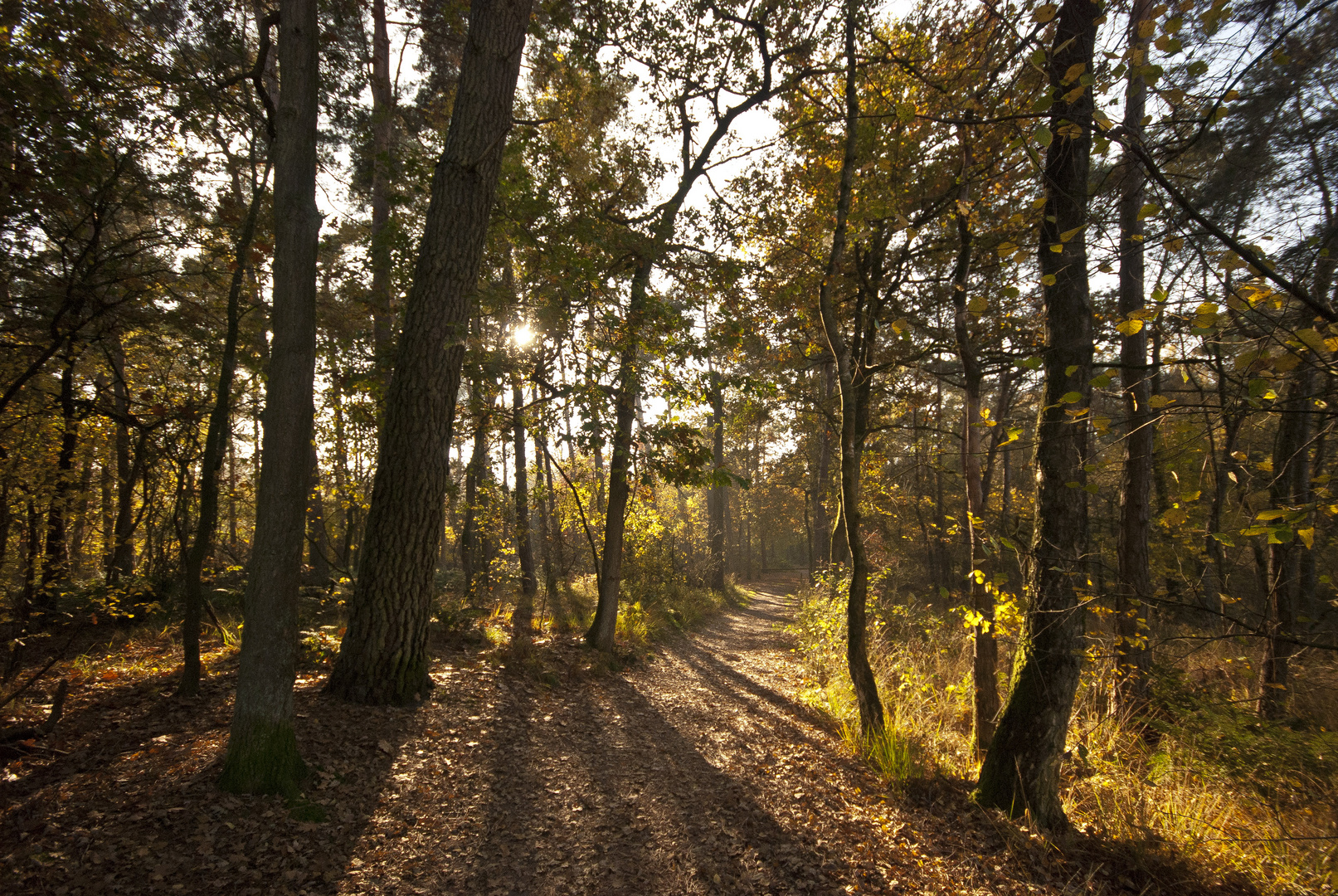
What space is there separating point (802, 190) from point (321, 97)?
20.7ft

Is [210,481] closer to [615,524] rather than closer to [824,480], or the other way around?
[615,524]

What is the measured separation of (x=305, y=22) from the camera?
3455 mm

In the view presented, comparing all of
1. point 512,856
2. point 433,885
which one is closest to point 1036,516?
point 512,856

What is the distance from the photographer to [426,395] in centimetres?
470

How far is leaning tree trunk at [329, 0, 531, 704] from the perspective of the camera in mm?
4668

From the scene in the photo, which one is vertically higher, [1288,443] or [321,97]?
[321,97]

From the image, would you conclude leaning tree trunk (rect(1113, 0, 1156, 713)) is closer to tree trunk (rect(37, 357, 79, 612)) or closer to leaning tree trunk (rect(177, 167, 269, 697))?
leaning tree trunk (rect(177, 167, 269, 697))

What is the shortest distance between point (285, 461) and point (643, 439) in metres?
4.18

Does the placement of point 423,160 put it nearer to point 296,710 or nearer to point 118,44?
point 118,44

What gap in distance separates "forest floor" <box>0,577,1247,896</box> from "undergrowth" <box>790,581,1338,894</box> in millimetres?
293

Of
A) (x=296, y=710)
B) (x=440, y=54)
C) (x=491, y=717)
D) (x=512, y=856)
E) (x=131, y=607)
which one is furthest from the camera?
(x=440, y=54)

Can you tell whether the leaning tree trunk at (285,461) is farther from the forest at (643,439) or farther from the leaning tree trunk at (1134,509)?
the leaning tree trunk at (1134,509)

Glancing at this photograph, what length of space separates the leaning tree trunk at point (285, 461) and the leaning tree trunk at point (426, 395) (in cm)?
121

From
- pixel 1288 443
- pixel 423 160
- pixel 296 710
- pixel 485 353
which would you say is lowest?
pixel 296 710
